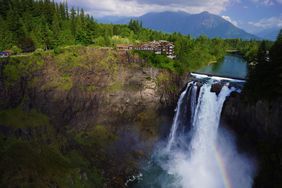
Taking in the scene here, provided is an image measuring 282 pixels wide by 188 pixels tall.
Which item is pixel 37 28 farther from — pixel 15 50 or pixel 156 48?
pixel 156 48

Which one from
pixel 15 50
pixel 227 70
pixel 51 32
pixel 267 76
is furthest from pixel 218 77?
pixel 15 50

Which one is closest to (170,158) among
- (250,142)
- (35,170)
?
(250,142)

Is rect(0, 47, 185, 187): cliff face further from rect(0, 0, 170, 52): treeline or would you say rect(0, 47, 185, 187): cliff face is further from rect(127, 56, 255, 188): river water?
rect(0, 0, 170, 52): treeline

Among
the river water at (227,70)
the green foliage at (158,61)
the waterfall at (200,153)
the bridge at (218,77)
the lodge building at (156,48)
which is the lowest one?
the waterfall at (200,153)

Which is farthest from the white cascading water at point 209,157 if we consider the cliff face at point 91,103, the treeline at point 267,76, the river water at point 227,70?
the river water at point 227,70

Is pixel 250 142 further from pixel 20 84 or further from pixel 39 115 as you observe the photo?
pixel 20 84

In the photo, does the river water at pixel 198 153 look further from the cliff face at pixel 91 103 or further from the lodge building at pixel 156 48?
the lodge building at pixel 156 48
